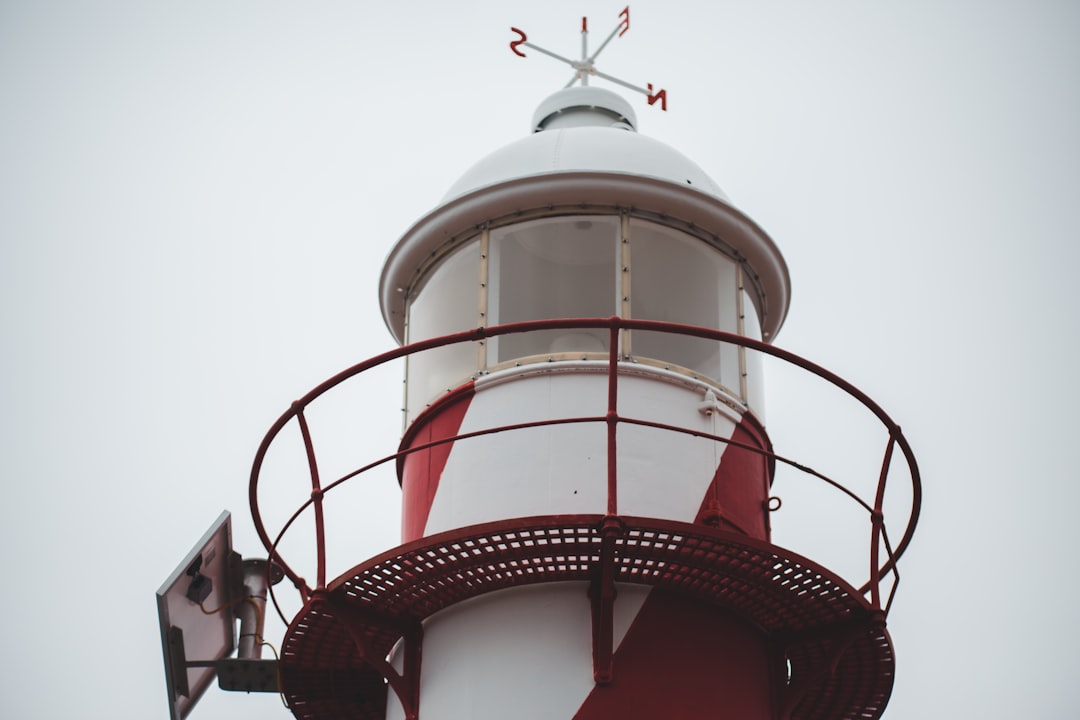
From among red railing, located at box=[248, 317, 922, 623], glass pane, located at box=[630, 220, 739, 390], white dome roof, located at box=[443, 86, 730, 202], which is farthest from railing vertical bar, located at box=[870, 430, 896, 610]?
white dome roof, located at box=[443, 86, 730, 202]

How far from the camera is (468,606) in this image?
856 cm

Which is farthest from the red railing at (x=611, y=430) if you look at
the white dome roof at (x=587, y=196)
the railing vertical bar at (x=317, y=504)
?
the white dome roof at (x=587, y=196)

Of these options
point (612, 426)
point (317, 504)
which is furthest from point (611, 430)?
point (317, 504)

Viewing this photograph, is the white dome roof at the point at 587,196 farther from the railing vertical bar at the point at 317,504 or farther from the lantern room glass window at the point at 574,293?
the railing vertical bar at the point at 317,504

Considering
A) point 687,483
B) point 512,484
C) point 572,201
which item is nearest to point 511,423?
point 512,484

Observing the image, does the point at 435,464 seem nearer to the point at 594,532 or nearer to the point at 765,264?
the point at 594,532

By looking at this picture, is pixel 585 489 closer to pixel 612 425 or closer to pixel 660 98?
pixel 612 425

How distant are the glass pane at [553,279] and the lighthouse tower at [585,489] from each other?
0.06 feet

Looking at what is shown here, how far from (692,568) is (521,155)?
3.70 meters

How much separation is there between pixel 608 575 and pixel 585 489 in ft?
2.49

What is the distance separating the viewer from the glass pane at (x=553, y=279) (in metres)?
9.91

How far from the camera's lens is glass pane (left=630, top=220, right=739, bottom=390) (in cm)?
995

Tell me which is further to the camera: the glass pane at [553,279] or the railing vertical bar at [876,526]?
the glass pane at [553,279]

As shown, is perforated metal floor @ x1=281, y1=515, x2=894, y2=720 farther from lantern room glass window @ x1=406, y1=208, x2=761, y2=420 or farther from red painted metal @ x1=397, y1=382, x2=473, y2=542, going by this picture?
lantern room glass window @ x1=406, y1=208, x2=761, y2=420
